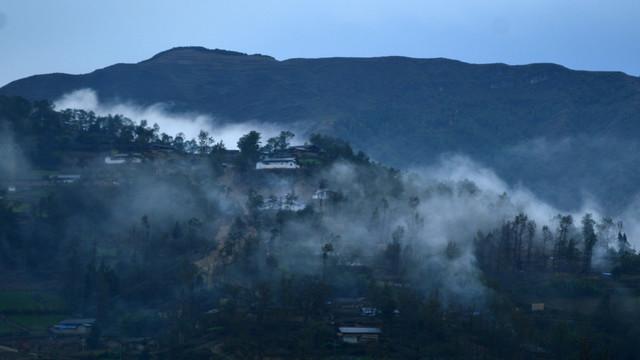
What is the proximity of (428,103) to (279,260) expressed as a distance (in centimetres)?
6035

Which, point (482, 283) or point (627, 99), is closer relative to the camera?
point (482, 283)

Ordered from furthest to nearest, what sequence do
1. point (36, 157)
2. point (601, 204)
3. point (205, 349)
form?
point (601, 204)
point (36, 157)
point (205, 349)

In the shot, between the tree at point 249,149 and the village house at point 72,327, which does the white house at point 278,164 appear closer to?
the tree at point 249,149

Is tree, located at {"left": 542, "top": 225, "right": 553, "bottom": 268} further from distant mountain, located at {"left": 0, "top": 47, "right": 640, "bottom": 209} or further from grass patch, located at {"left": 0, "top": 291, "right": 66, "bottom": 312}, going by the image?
grass patch, located at {"left": 0, "top": 291, "right": 66, "bottom": 312}

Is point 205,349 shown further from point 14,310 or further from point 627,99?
point 627,99

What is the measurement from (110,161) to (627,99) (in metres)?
67.2

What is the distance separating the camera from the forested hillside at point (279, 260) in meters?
39.3

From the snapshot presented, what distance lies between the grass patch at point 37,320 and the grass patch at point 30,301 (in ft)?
1.84

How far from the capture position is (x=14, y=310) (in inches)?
1724

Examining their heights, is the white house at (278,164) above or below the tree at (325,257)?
above

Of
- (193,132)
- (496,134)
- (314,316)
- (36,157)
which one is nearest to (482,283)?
(314,316)

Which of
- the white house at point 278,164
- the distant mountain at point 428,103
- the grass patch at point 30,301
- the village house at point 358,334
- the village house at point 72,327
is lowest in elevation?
the village house at point 72,327

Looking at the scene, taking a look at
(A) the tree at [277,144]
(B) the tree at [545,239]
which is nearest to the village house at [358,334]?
(B) the tree at [545,239]

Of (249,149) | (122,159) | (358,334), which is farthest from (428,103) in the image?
(358,334)
